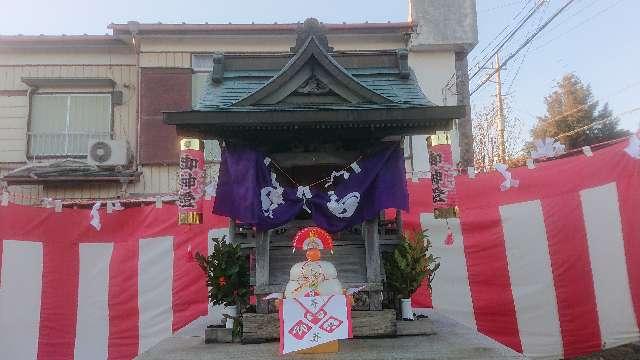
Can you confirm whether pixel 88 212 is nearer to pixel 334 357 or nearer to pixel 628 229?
pixel 334 357

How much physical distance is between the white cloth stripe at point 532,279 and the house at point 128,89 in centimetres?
462

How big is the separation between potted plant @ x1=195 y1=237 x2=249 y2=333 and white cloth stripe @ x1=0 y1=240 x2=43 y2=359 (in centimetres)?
512

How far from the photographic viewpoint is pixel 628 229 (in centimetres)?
1007

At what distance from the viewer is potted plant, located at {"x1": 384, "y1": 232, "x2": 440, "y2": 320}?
337 inches

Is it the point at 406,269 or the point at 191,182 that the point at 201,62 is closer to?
the point at 191,182

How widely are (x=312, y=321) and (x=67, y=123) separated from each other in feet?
38.4

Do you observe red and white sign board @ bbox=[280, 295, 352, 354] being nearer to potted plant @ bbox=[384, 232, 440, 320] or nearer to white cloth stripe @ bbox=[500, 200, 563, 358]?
potted plant @ bbox=[384, 232, 440, 320]

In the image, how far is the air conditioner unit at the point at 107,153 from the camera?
14273 mm

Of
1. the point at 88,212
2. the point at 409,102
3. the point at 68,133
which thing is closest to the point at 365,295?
the point at 409,102

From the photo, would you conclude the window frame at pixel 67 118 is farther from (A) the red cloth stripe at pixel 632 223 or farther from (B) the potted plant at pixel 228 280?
(A) the red cloth stripe at pixel 632 223

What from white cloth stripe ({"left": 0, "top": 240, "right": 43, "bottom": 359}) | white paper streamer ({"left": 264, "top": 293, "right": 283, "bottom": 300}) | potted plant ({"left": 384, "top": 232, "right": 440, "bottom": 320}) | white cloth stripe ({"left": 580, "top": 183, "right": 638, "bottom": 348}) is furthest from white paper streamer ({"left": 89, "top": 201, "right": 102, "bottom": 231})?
white cloth stripe ({"left": 580, "top": 183, "right": 638, "bottom": 348})

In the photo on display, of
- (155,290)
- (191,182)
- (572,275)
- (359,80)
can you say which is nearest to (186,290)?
(155,290)

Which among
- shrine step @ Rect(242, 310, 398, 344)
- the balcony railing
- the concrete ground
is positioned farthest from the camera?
the balcony railing

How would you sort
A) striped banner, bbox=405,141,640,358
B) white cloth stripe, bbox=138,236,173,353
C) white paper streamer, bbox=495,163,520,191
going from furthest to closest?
white cloth stripe, bbox=138,236,173,353 < white paper streamer, bbox=495,163,520,191 < striped banner, bbox=405,141,640,358
